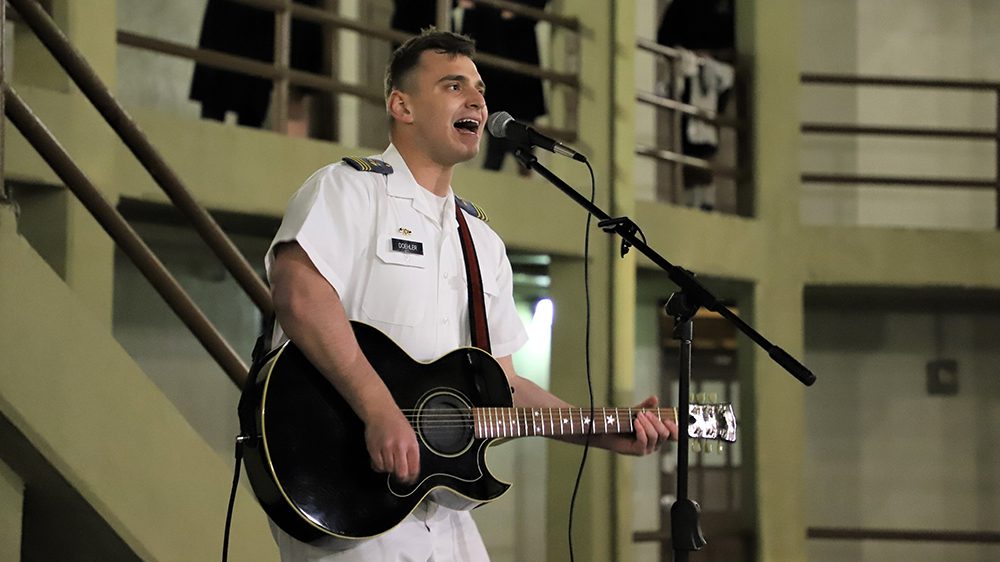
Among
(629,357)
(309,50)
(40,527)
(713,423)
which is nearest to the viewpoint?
(713,423)

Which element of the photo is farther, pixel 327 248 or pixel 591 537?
pixel 591 537

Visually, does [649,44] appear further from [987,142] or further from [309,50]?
[987,142]

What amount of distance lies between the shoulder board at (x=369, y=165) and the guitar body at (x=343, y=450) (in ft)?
1.10

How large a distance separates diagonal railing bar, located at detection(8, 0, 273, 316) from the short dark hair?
135 centimetres

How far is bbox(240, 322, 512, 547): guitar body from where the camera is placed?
2.71 m

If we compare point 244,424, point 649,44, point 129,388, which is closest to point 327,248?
point 244,424

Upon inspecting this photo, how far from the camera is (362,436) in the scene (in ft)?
9.14

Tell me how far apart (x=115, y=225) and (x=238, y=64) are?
209 cm

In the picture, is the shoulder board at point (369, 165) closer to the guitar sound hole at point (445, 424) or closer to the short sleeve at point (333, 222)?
the short sleeve at point (333, 222)

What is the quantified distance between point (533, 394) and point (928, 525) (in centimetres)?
772

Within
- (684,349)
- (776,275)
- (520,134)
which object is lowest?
(684,349)

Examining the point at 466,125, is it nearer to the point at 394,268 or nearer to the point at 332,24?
the point at 394,268

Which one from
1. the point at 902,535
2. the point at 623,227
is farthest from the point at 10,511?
the point at 902,535

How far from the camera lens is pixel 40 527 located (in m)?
4.17
